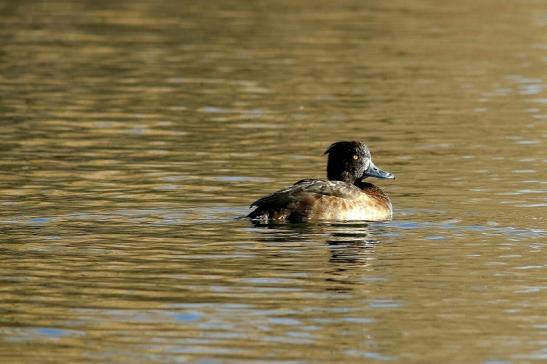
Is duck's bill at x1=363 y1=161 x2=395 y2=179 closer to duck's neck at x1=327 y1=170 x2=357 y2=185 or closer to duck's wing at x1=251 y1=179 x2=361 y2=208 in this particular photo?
duck's neck at x1=327 y1=170 x2=357 y2=185

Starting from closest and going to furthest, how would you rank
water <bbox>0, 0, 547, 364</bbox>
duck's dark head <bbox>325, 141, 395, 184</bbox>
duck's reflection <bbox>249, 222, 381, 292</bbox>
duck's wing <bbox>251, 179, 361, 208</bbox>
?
water <bbox>0, 0, 547, 364</bbox>
duck's reflection <bbox>249, 222, 381, 292</bbox>
duck's wing <bbox>251, 179, 361, 208</bbox>
duck's dark head <bbox>325, 141, 395, 184</bbox>

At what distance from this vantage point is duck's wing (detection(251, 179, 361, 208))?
14.0 meters

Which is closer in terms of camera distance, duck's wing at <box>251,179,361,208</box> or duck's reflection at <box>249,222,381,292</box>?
duck's reflection at <box>249,222,381,292</box>

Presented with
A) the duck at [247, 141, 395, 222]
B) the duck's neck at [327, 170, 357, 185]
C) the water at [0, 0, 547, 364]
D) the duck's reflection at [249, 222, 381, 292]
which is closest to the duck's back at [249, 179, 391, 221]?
the duck at [247, 141, 395, 222]

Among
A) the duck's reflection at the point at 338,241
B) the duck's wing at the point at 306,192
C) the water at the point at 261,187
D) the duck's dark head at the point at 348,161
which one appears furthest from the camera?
the duck's dark head at the point at 348,161

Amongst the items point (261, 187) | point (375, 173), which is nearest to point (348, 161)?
point (375, 173)

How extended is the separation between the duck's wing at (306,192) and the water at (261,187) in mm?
320

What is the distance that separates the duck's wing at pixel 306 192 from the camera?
46.0ft

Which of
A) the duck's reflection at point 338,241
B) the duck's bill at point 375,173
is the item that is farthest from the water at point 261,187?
the duck's bill at point 375,173

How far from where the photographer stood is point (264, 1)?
3784 cm

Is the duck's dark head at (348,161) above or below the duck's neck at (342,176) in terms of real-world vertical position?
above

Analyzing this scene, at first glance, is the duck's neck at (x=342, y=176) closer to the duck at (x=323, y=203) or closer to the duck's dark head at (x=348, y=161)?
the duck's dark head at (x=348, y=161)

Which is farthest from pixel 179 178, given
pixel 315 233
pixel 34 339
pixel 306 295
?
pixel 34 339

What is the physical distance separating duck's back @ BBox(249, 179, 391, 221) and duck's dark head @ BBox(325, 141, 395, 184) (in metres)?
0.70
